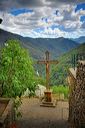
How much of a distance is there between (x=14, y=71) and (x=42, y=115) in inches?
165

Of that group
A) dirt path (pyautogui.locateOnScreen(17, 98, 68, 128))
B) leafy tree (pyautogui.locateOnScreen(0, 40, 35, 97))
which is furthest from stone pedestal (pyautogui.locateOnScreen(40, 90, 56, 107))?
leafy tree (pyautogui.locateOnScreen(0, 40, 35, 97))

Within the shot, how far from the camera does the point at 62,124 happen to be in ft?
65.4

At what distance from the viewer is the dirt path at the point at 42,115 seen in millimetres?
19922

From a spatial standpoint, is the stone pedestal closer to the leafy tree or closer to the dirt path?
the dirt path

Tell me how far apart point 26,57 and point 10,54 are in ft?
4.04

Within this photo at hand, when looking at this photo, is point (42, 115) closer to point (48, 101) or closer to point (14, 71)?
point (48, 101)

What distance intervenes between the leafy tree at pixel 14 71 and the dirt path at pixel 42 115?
242 centimetres

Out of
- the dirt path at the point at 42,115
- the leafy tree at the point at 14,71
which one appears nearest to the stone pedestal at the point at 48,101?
the dirt path at the point at 42,115

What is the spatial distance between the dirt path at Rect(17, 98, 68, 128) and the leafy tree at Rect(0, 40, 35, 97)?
7.95 ft

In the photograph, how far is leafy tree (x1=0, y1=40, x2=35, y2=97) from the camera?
18.2m

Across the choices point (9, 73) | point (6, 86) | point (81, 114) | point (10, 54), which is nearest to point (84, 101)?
point (81, 114)

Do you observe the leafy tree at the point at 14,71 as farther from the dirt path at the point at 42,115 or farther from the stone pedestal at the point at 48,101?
the stone pedestal at the point at 48,101

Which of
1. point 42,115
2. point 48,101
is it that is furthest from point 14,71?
point 48,101

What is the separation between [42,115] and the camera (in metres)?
22.2
